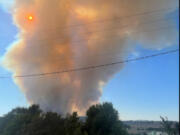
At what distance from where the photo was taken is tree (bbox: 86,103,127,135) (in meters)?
24.3

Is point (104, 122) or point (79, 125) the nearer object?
point (104, 122)

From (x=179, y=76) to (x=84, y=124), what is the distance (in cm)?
1865

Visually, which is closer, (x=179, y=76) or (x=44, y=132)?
(x=179, y=76)

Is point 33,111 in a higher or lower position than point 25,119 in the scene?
higher

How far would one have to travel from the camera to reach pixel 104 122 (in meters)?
24.7

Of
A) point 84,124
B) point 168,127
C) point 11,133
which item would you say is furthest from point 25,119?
point 168,127

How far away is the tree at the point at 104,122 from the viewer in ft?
79.7

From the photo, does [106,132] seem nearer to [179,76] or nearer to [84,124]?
[84,124]

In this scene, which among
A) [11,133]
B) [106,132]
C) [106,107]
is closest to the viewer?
[106,132]

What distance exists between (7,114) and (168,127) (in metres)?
24.3

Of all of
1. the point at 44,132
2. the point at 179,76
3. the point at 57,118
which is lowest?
the point at 179,76

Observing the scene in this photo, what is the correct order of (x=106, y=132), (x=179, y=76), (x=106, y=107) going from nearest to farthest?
(x=179, y=76) → (x=106, y=132) → (x=106, y=107)

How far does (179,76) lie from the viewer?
845cm

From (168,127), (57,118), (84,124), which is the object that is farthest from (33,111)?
(168,127)
